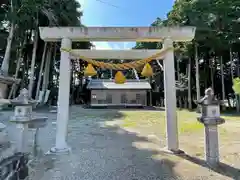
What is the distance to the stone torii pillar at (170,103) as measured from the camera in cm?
485

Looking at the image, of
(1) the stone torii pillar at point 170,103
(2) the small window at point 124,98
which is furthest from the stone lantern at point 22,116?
(2) the small window at point 124,98

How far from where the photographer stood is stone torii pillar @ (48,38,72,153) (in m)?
4.84

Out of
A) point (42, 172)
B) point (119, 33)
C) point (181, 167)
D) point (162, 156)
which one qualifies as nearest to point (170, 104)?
point (162, 156)

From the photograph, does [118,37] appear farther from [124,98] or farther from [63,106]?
[124,98]

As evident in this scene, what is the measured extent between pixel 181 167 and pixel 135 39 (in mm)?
2941

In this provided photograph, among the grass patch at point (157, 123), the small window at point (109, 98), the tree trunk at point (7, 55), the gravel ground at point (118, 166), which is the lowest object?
the gravel ground at point (118, 166)

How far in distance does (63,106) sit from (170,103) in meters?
2.41

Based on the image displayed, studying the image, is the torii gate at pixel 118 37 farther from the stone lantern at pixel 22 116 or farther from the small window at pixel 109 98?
the small window at pixel 109 98

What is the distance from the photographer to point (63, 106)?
4910 millimetres

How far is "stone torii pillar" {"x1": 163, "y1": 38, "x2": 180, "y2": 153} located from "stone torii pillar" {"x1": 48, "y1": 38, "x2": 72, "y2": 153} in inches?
89.1

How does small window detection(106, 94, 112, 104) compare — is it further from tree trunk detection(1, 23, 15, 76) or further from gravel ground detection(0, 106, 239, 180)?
gravel ground detection(0, 106, 239, 180)

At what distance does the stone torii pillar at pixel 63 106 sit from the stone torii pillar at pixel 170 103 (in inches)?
89.1

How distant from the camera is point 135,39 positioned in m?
5.13

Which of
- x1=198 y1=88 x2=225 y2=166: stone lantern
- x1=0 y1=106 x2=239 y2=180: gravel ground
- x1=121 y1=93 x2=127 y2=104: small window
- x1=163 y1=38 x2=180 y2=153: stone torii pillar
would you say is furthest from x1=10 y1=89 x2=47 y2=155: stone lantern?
x1=121 y1=93 x2=127 y2=104: small window
